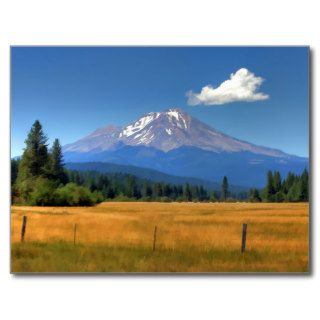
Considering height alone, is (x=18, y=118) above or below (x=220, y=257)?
above

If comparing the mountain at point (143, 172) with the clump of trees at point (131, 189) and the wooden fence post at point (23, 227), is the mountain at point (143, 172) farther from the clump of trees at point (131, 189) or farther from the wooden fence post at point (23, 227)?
the wooden fence post at point (23, 227)

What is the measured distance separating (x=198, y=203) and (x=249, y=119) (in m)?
1.05

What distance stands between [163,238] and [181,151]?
97cm

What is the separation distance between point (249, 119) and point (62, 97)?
6.56 ft

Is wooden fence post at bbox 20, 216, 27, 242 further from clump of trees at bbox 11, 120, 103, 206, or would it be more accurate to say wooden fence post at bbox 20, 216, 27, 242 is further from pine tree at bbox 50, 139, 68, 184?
pine tree at bbox 50, 139, 68, 184

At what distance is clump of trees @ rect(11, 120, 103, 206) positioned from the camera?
7.99m

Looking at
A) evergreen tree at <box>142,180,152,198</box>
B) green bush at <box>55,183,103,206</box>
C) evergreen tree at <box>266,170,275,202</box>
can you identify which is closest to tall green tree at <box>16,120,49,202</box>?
green bush at <box>55,183,103,206</box>

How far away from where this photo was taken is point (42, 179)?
8.12 metres

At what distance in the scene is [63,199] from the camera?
26.7 feet

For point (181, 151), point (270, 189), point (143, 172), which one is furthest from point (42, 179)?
point (270, 189)

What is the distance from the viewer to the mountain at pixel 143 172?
8.13m
